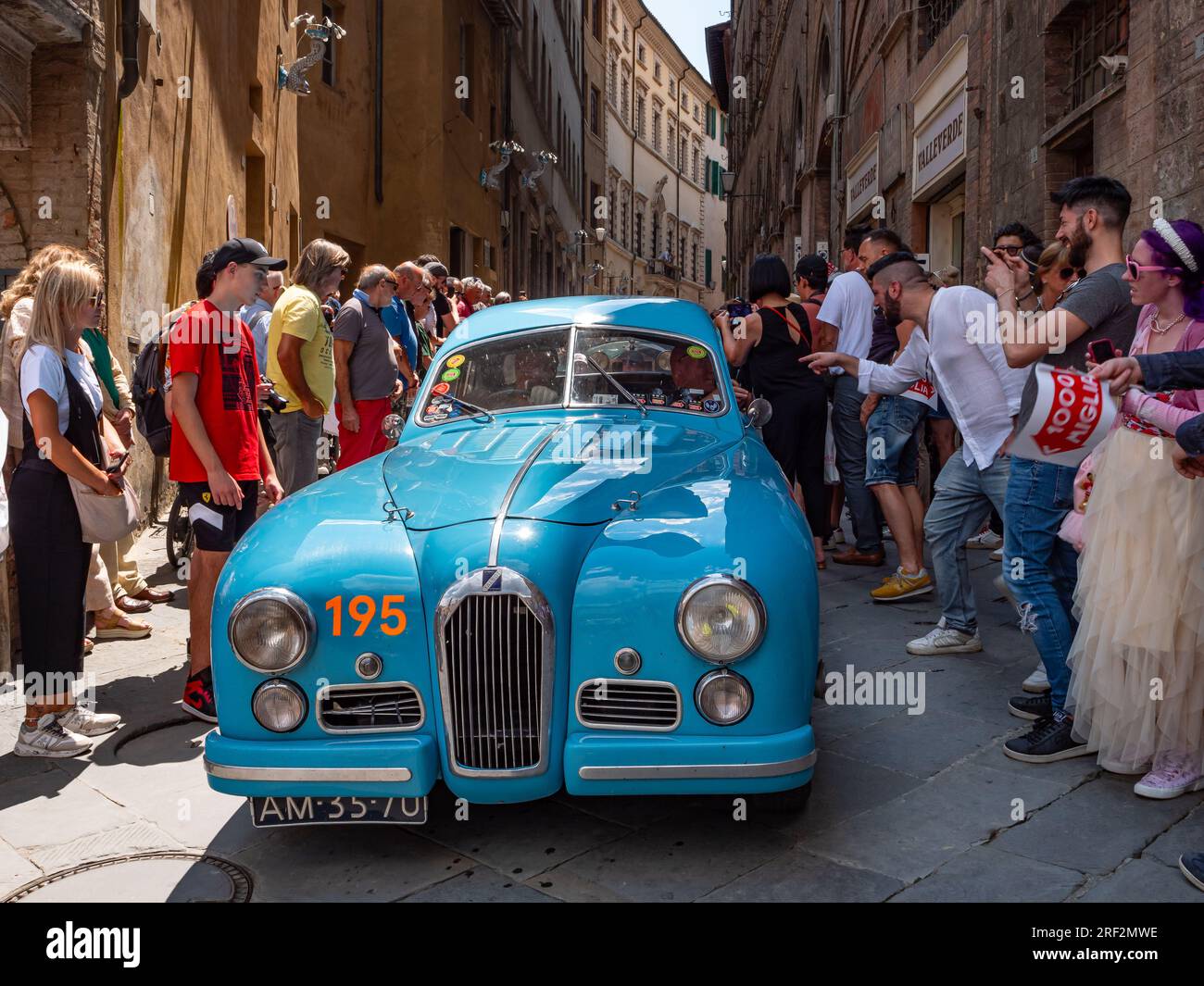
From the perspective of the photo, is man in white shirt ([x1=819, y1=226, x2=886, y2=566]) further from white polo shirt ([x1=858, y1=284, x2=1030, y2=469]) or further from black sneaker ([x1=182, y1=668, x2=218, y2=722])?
black sneaker ([x1=182, y1=668, x2=218, y2=722])

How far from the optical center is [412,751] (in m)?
3.19

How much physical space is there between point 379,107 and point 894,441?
13.3 m

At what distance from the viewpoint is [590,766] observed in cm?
318

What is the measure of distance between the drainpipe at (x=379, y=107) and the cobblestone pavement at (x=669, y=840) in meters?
14.4

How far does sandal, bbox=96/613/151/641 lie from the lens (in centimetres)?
607

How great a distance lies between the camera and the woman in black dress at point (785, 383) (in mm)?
7242

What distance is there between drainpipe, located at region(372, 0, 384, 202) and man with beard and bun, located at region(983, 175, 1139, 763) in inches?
578

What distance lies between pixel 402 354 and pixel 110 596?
300cm

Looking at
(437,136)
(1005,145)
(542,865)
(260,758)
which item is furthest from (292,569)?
(437,136)

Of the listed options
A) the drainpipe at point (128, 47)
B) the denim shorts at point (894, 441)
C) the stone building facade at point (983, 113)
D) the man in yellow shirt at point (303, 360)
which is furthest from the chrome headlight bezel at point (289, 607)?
the drainpipe at point (128, 47)

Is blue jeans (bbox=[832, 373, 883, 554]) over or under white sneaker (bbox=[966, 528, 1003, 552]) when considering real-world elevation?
over

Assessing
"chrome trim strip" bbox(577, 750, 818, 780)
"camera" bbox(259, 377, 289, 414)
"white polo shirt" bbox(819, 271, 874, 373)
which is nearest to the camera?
"chrome trim strip" bbox(577, 750, 818, 780)

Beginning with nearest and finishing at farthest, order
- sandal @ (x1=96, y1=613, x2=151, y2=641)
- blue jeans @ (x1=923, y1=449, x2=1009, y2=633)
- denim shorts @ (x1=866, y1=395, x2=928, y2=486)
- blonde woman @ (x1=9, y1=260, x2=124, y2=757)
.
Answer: blonde woman @ (x1=9, y1=260, x2=124, y2=757) < blue jeans @ (x1=923, y1=449, x2=1009, y2=633) < sandal @ (x1=96, y1=613, x2=151, y2=641) < denim shorts @ (x1=866, y1=395, x2=928, y2=486)

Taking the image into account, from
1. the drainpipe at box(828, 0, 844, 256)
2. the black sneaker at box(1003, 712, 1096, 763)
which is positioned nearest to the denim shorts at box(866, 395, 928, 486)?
the black sneaker at box(1003, 712, 1096, 763)
